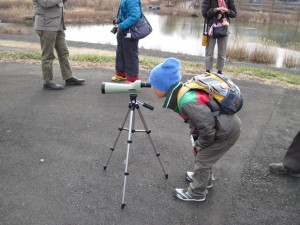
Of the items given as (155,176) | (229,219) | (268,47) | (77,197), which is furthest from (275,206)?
(268,47)

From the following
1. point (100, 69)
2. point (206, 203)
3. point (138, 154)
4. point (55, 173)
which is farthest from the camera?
point (100, 69)

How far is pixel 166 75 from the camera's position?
268 centimetres

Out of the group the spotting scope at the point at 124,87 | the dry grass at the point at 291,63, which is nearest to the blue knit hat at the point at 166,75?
the spotting scope at the point at 124,87

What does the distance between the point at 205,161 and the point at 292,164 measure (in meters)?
1.19

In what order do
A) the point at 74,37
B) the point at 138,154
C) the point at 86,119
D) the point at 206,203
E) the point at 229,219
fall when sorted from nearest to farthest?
the point at 229,219 < the point at 206,203 < the point at 138,154 < the point at 86,119 < the point at 74,37

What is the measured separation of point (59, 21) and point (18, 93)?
1.40 m

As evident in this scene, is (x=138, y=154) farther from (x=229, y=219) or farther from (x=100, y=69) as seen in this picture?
(x=100, y=69)

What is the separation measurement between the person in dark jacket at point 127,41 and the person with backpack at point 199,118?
9.15 feet

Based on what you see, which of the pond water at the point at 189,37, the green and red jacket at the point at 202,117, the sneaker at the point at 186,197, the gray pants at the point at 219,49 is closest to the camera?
the green and red jacket at the point at 202,117

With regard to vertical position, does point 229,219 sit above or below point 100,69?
below

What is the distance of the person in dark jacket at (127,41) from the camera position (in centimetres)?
522

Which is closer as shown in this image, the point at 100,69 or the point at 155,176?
the point at 155,176

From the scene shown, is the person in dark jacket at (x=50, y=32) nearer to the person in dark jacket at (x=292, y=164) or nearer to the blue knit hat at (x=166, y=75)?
the blue knit hat at (x=166, y=75)

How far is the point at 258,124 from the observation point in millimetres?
4801
